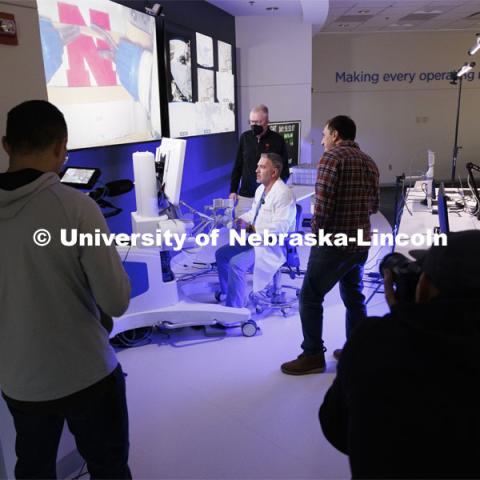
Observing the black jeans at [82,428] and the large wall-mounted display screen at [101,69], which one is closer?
the black jeans at [82,428]

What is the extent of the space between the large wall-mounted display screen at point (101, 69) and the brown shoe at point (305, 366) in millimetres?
2012

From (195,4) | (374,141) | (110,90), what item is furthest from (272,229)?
(374,141)

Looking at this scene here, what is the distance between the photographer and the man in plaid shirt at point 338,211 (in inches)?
94.7

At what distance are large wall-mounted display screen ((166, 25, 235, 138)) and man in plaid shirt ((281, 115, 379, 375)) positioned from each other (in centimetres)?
235

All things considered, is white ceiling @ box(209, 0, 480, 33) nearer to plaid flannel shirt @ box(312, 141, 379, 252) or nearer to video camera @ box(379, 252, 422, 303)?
plaid flannel shirt @ box(312, 141, 379, 252)

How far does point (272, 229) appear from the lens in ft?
11.2

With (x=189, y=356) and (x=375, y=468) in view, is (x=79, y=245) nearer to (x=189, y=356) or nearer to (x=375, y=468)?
(x=375, y=468)

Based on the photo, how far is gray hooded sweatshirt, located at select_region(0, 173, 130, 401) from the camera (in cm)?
120

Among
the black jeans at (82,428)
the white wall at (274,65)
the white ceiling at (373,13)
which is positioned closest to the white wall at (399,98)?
the white ceiling at (373,13)

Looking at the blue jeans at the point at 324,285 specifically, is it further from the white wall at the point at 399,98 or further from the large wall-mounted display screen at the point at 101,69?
the white wall at the point at 399,98

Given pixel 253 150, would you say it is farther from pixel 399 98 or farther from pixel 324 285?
pixel 399 98

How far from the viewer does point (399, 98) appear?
370 inches

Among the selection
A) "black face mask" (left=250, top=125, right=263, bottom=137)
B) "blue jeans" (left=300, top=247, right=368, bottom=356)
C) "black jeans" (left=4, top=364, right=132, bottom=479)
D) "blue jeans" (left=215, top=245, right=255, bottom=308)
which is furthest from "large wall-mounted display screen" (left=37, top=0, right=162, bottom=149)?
"black jeans" (left=4, top=364, right=132, bottom=479)

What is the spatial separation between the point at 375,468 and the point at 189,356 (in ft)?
7.21
